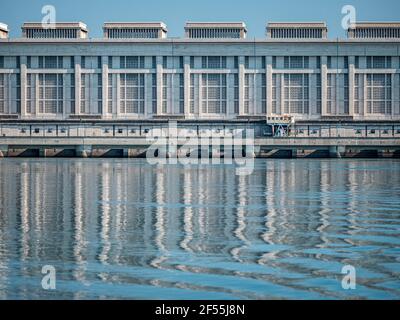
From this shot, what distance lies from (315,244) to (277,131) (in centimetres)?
9304

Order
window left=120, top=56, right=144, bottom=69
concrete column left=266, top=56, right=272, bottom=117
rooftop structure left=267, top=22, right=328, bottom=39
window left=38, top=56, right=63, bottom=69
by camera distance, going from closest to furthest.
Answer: concrete column left=266, top=56, right=272, bottom=117, window left=120, top=56, right=144, bottom=69, rooftop structure left=267, top=22, right=328, bottom=39, window left=38, top=56, right=63, bottom=69

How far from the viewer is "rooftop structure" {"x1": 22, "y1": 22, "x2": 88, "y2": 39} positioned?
125438 mm

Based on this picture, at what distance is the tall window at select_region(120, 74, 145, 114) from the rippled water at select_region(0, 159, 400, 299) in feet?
262

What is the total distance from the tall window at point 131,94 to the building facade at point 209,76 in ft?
0.45

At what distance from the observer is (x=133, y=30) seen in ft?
410

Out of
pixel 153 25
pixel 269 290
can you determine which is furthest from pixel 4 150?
pixel 269 290

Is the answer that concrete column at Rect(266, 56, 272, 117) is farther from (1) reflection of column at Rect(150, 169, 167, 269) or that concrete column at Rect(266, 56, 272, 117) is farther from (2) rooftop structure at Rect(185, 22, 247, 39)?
(1) reflection of column at Rect(150, 169, 167, 269)

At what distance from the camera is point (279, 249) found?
72.7ft

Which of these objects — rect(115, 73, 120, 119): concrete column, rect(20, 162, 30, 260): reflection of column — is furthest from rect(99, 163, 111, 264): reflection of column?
rect(115, 73, 120, 119): concrete column

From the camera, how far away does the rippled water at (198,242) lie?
17422 millimetres

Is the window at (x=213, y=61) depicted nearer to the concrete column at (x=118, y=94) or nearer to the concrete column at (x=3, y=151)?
the concrete column at (x=118, y=94)

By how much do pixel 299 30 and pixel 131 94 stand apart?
82.3 feet

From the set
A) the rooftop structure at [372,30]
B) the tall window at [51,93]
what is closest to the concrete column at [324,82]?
the rooftop structure at [372,30]

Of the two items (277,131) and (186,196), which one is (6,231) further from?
(277,131)
